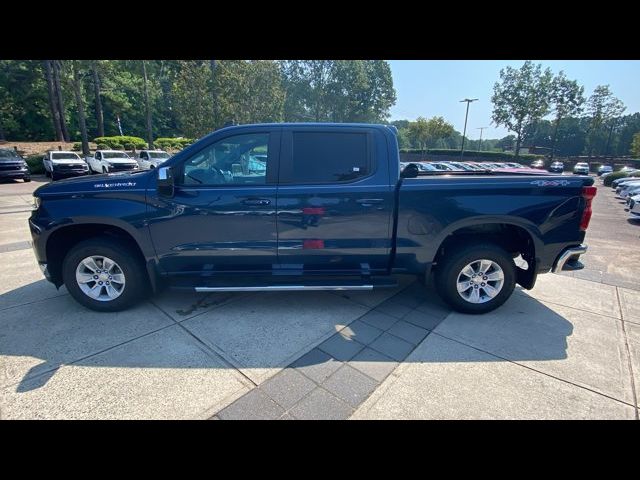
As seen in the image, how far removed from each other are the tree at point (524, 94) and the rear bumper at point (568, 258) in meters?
54.5

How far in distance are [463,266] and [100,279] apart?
4014 millimetres

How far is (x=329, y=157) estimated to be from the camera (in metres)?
3.43

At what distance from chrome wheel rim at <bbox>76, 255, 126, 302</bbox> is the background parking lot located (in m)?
A: 0.25

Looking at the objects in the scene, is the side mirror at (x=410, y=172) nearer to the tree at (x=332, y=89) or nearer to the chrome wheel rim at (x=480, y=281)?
the chrome wheel rim at (x=480, y=281)

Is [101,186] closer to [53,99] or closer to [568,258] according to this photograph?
[568,258]

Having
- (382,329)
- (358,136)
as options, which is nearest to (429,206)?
(358,136)

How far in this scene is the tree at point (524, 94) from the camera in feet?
151

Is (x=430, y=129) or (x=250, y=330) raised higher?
(x=430, y=129)

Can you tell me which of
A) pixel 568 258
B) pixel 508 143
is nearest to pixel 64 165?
pixel 568 258

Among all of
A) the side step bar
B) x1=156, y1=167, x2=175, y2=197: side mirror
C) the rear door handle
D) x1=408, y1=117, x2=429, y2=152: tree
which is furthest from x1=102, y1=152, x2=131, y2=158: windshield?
x1=408, y1=117, x2=429, y2=152: tree

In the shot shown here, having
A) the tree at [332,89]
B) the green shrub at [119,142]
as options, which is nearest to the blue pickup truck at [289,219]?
the green shrub at [119,142]

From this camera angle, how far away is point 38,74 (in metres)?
31.0

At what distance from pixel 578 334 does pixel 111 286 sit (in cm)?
501
